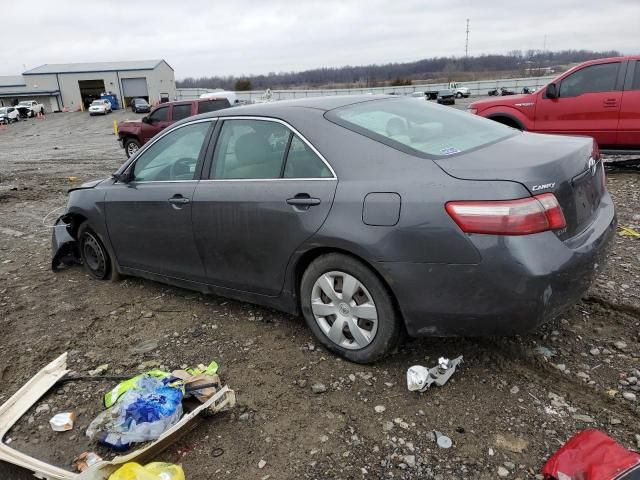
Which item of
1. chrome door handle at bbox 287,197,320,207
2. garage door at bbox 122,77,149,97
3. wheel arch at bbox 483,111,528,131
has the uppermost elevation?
garage door at bbox 122,77,149,97

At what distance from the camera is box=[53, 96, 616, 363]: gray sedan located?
2646 millimetres

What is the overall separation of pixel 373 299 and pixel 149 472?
57.2 inches

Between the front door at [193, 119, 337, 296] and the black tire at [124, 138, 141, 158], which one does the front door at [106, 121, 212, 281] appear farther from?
the black tire at [124, 138, 141, 158]

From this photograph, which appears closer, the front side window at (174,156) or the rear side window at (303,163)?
the rear side window at (303,163)

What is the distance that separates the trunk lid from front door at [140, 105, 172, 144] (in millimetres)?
13157

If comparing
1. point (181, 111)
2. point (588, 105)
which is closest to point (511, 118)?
point (588, 105)

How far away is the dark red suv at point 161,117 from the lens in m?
14.4

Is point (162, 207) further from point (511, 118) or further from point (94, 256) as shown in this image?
point (511, 118)

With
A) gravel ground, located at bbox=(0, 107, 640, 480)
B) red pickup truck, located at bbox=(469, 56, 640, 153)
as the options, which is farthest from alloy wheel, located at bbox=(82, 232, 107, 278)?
red pickup truck, located at bbox=(469, 56, 640, 153)

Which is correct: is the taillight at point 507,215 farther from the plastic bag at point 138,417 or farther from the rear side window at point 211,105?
the rear side window at point 211,105

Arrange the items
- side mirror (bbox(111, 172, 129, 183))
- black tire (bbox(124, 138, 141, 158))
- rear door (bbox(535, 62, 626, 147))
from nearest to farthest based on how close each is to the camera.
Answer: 1. side mirror (bbox(111, 172, 129, 183))
2. rear door (bbox(535, 62, 626, 147))
3. black tire (bbox(124, 138, 141, 158))

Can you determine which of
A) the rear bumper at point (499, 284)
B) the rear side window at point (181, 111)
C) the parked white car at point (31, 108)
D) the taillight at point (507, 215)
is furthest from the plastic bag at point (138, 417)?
the parked white car at point (31, 108)

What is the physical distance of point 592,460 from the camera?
2238 millimetres

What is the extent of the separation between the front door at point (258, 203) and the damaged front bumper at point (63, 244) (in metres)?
2.21
